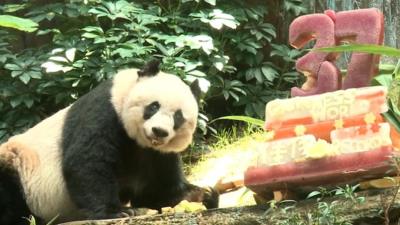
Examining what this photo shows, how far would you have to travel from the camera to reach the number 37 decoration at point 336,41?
3.59 metres

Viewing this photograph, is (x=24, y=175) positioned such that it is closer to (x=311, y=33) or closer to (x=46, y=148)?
(x=46, y=148)

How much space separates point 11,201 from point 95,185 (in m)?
0.64

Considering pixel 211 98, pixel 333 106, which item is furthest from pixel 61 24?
pixel 333 106

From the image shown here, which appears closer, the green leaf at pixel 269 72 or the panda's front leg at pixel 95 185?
the panda's front leg at pixel 95 185

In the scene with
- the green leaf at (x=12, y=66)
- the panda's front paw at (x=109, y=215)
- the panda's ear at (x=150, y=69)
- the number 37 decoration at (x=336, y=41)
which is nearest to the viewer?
the number 37 decoration at (x=336, y=41)

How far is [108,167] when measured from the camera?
4.01 meters

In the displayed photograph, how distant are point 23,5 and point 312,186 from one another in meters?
4.59

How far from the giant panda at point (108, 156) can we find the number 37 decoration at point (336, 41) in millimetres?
924

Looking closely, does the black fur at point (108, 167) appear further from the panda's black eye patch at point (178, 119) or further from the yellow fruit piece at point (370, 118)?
the yellow fruit piece at point (370, 118)

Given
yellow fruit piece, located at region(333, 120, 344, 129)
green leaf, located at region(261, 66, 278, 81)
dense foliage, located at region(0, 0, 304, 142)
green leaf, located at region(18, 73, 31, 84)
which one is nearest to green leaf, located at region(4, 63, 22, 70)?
dense foliage, located at region(0, 0, 304, 142)

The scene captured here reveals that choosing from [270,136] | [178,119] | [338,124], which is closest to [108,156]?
[178,119]

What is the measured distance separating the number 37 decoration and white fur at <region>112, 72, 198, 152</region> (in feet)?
A: 2.79

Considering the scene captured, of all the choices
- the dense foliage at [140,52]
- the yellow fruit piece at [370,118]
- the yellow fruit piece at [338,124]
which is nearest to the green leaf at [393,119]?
the yellow fruit piece at [370,118]

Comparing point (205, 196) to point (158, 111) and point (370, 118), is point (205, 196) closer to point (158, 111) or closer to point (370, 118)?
point (158, 111)
